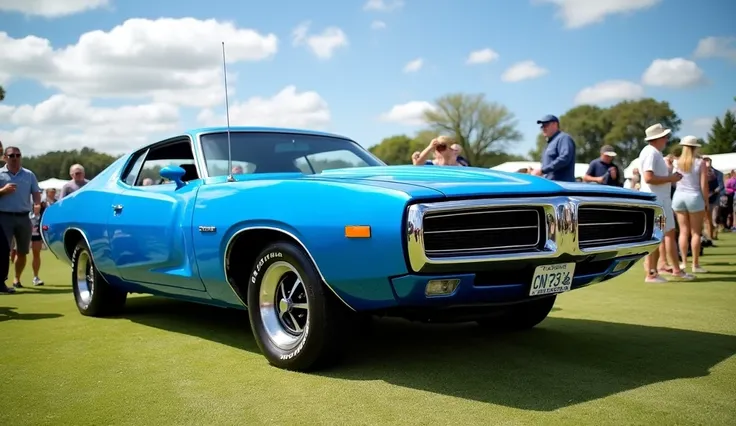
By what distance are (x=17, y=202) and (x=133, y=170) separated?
3346 mm

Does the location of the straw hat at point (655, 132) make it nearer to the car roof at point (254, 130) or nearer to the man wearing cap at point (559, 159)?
the man wearing cap at point (559, 159)

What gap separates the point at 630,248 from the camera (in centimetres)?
356

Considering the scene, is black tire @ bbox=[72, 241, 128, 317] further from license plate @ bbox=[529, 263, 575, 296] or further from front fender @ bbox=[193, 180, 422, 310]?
license plate @ bbox=[529, 263, 575, 296]

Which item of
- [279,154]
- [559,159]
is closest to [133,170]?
[279,154]

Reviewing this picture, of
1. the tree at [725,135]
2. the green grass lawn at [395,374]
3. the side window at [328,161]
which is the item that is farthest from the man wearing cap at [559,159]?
the tree at [725,135]

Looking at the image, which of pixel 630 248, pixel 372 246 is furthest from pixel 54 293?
pixel 630 248

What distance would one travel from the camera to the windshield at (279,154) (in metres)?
4.34

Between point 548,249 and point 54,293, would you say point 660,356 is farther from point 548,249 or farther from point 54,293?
point 54,293

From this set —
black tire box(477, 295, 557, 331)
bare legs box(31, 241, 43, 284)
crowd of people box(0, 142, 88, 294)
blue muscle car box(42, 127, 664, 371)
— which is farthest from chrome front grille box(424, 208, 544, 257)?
bare legs box(31, 241, 43, 284)

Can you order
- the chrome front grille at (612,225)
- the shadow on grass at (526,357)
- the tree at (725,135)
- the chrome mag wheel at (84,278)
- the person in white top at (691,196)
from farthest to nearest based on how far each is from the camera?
the tree at (725,135) → the person in white top at (691,196) → the chrome mag wheel at (84,278) → the chrome front grille at (612,225) → the shadow on grass at (526,357)

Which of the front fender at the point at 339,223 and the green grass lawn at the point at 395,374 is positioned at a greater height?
the front fender at the point at 339,223

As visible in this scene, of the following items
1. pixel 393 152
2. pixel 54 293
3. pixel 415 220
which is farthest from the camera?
pixel 393 152

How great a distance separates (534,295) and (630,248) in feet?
2.45

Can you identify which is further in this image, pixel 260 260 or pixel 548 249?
pixel 260 260
